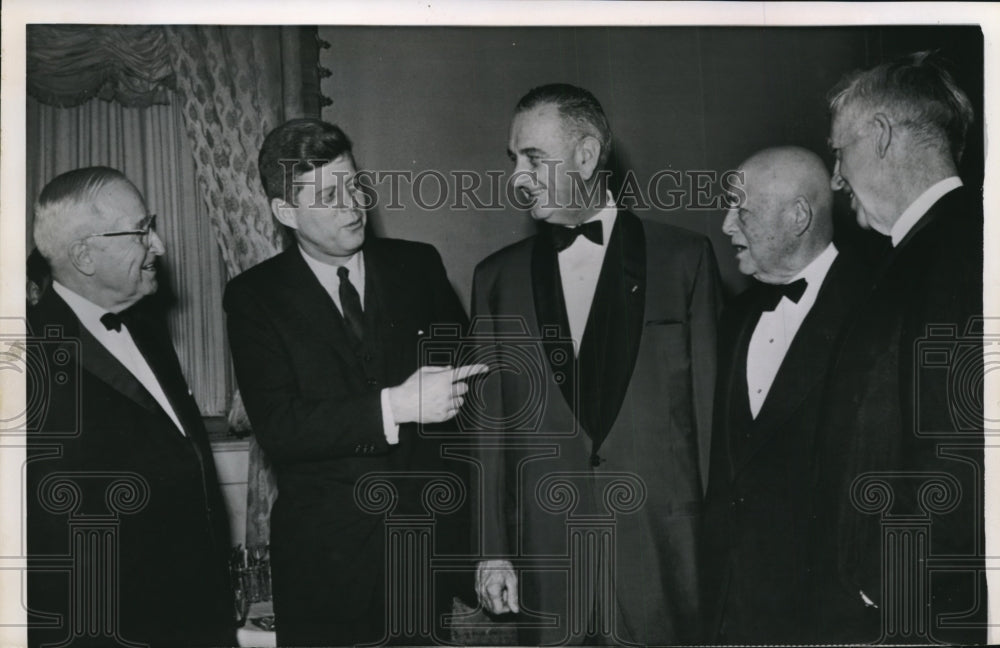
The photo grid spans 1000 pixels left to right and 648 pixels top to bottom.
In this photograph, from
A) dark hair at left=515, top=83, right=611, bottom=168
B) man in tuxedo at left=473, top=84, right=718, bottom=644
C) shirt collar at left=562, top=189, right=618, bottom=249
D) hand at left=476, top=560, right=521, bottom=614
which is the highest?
dark hair at left=515, top=83, right=611, bottom=168

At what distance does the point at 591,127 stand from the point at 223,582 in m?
2.48

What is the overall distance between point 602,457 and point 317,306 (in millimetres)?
1364

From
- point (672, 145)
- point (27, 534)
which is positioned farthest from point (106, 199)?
point (672, 145)

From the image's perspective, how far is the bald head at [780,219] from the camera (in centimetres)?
482

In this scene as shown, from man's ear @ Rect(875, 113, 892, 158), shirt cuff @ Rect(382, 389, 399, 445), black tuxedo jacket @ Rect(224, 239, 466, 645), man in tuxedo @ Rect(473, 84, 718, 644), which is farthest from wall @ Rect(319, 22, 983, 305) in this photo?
shirt cuff @ Rect(382, 389, 399, 445)

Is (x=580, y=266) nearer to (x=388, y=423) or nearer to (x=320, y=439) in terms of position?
(x=388, y=423)

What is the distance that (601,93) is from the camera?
4.88 m

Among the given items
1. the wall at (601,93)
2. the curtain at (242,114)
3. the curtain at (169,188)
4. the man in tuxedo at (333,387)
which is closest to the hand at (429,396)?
the man in tuxedo at (333,387)

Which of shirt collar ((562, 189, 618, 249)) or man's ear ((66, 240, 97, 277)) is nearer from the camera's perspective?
man's ear ((66, 240, 97, 277))

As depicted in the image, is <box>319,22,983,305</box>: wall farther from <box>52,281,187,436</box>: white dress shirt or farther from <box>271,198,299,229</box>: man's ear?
<box>52,281,187,436</box>: white dress shirt

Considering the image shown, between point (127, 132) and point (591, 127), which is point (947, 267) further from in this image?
point (127, 132)

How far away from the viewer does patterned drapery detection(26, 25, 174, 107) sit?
481 cm

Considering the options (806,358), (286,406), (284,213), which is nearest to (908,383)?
(806,358)

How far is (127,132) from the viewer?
482cm
